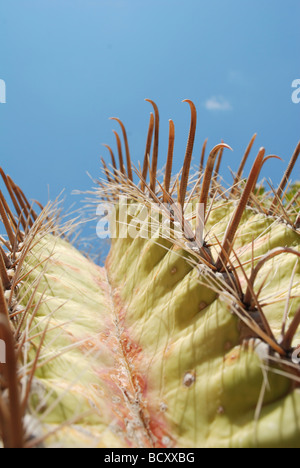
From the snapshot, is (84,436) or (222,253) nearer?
(84,436)

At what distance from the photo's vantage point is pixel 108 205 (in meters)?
1.97

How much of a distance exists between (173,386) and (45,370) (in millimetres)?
302

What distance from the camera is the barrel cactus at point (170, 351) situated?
0.63 m

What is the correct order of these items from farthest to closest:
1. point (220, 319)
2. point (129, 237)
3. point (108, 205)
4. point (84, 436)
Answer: point (108, 205)
point (129, 237)
point (220, 319)
point (84, 436)

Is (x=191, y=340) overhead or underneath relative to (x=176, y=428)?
overhead

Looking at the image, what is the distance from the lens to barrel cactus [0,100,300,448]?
628mm

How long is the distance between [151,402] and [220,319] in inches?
11.1

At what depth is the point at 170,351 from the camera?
0.88 metres

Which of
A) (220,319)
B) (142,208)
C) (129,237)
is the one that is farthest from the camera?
(129,237)

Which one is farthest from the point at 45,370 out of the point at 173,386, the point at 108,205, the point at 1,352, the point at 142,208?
the point at 108,205

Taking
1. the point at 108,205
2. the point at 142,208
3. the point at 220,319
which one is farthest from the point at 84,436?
the point at 108,205
